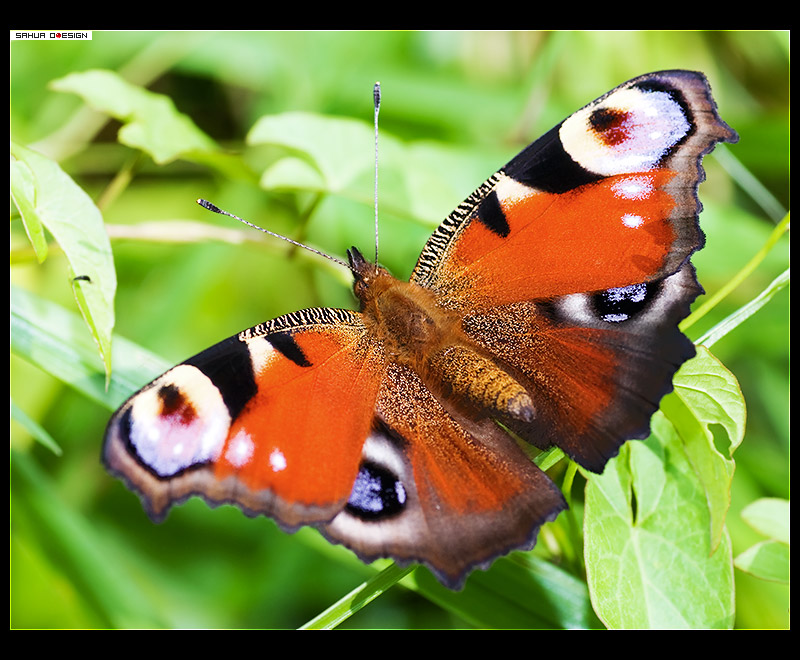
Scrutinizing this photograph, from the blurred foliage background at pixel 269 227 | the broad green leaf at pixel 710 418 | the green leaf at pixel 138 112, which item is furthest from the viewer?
the blurred foliage background at pixel 269 227

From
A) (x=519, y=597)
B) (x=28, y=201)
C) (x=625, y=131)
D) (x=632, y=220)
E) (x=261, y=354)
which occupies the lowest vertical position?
(x=519, y=597)

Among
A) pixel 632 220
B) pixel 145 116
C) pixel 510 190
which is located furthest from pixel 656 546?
pixel 145 116

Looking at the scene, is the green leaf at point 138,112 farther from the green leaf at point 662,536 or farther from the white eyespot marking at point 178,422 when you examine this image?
the green leaf at point 662,536

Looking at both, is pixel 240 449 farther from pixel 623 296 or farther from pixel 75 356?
pixel 623 296

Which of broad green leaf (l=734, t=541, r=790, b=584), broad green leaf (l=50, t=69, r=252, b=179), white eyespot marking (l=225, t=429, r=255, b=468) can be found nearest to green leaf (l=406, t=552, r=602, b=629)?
broad green leaf (l=734, t=541, r=790, b=584)

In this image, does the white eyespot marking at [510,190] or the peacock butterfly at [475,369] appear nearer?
the peacock butterfly at [475,369]

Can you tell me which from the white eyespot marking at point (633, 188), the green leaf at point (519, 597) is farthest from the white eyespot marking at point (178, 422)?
the white eyespot marking at point (633, 188)
